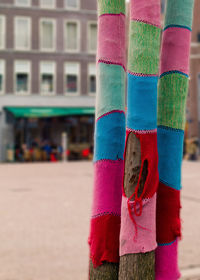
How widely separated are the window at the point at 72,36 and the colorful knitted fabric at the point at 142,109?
92.5ft

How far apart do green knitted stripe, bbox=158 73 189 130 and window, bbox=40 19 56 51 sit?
2783 cm

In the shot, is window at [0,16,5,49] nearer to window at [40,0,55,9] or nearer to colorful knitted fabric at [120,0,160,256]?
window at [40,0,55,9]

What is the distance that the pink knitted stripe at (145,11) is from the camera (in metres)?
2.07

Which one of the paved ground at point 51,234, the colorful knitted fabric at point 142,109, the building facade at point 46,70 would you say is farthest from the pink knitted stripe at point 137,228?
the building facade at point 46,70

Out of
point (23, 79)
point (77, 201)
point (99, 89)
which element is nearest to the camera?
point (99, 89)

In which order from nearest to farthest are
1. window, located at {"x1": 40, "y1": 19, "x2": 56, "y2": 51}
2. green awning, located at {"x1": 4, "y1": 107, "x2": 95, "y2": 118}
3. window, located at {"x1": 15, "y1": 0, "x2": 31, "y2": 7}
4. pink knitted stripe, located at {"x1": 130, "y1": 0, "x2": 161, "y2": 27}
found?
pink knitted stripe, located at {"x1": 130, "y1": 0, "x2": 161, "y2": 27} < green awning, located at {"x1": 4, "y1": 107, "x2": 95, "y2": 118} < window, located at {"x1": 15, "y1": 0, "x2": 31, "y2": 7} < window, located at {"x1": 40, "y1": 19, "x2": 56, "y2": 51}

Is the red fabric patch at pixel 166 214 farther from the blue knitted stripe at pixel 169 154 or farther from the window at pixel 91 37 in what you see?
the window at pixel 91 37

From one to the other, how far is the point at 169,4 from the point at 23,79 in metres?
27.1

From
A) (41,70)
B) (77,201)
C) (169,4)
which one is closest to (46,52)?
(41,70)

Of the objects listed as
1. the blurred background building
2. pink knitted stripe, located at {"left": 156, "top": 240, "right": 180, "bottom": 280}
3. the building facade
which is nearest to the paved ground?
pink knitted stripe, located at {"left": 156, "top": 240, "right": 180, "bottom": 280}

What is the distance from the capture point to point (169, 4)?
92.3 inches

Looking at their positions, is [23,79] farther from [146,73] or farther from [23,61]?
[146,73]

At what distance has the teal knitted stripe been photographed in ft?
7.33

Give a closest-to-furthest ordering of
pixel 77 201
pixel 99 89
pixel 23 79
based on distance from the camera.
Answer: pixel 99 89, pixel 77 201, pixel 23 79
